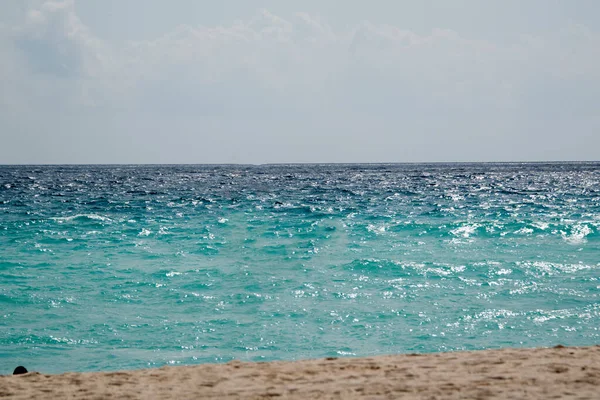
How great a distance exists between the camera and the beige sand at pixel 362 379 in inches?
236

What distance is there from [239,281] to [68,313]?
4.45 meters

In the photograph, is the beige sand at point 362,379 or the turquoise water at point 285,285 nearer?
the beige sand at point 362,379

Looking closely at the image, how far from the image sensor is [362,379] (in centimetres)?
656

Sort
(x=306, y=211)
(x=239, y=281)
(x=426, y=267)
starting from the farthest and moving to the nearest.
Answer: (x=306, y=211), (x=426, y=267), (x=239, y=281)

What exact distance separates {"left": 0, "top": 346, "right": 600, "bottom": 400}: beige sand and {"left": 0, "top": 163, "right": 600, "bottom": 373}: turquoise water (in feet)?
9.40

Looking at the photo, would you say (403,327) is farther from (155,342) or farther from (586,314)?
(155,342)

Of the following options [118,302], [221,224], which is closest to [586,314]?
[118,302]

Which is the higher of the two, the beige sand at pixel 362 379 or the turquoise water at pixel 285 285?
the beige sand at pixel 362 379

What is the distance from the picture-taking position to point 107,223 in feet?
81.9

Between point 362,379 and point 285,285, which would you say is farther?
point 285,285

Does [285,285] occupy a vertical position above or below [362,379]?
below

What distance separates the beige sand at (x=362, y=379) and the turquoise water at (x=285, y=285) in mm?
2864

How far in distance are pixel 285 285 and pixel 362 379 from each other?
8325 millimetres

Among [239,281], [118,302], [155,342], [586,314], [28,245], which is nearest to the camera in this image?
[155,342]
